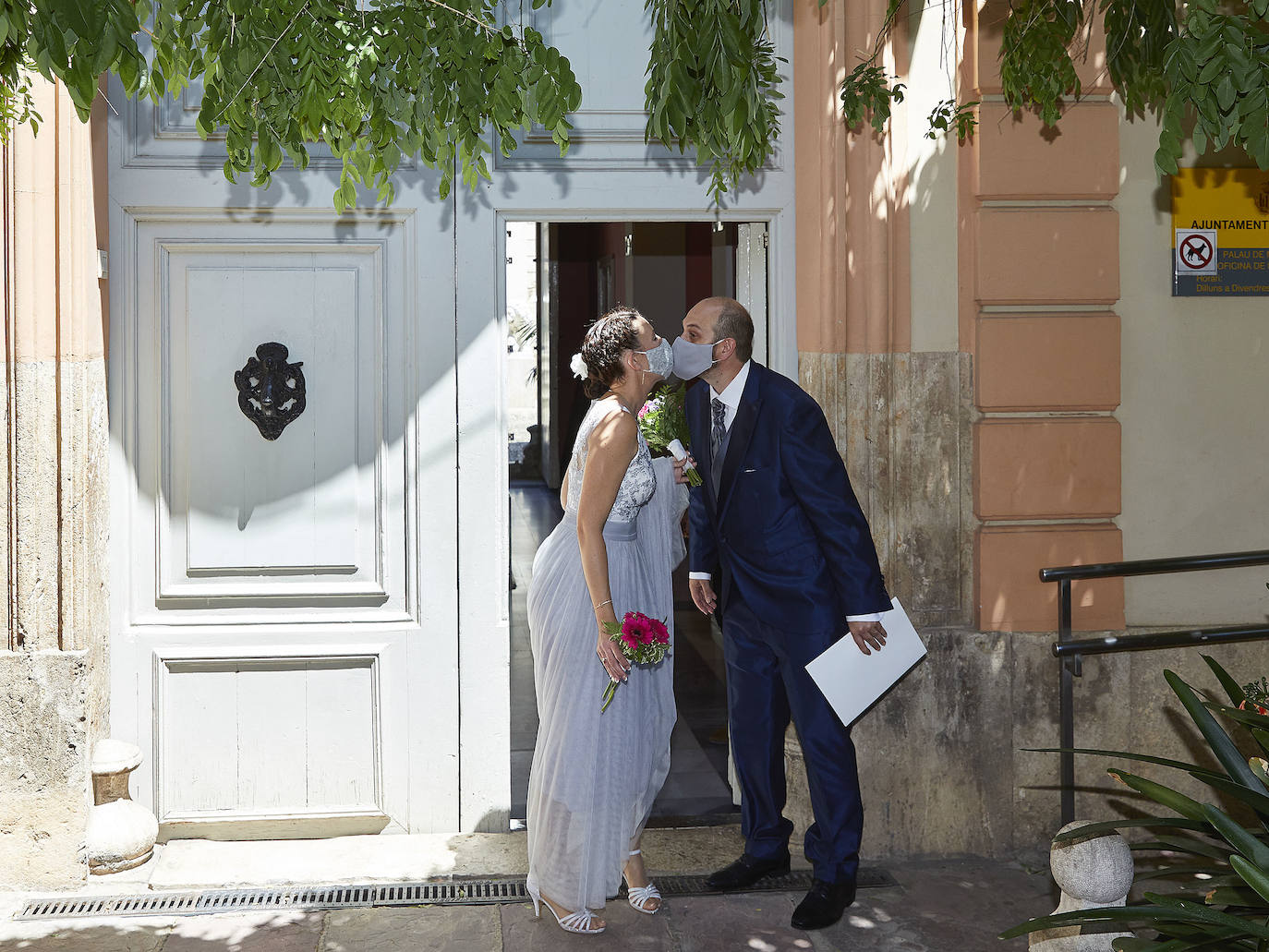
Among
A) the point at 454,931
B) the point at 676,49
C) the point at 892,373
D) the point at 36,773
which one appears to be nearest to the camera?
the point at 676,49

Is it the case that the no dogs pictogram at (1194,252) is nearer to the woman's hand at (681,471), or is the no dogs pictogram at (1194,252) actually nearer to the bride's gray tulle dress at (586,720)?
the woman's hand at (681,471)

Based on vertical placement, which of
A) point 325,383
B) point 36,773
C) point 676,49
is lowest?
point 36,773

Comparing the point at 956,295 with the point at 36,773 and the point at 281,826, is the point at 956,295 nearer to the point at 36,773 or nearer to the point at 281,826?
the point at 281,826

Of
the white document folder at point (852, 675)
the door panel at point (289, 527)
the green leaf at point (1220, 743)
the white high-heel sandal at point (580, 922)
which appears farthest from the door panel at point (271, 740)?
the green leaf at point (1220, 743)

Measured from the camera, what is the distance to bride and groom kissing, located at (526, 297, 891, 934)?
176 inches

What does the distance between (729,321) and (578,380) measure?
28.6ft

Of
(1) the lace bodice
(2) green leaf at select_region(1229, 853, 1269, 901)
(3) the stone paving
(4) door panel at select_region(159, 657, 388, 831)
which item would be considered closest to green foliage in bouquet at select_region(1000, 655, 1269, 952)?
(2) green leaf at select_region(1229, 853, 1269, 901)

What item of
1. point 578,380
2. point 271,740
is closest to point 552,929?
point 271,740

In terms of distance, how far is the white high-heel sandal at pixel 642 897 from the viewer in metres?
4.68

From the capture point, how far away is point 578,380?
44.1 feet

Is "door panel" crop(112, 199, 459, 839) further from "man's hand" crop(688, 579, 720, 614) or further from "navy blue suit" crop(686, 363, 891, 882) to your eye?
"navy blue suit" crop(686, 363, 891, 882)

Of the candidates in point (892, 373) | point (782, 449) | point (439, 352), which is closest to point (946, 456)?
point (892, 373)

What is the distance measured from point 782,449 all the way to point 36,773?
2998mm

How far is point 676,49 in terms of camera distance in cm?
359
